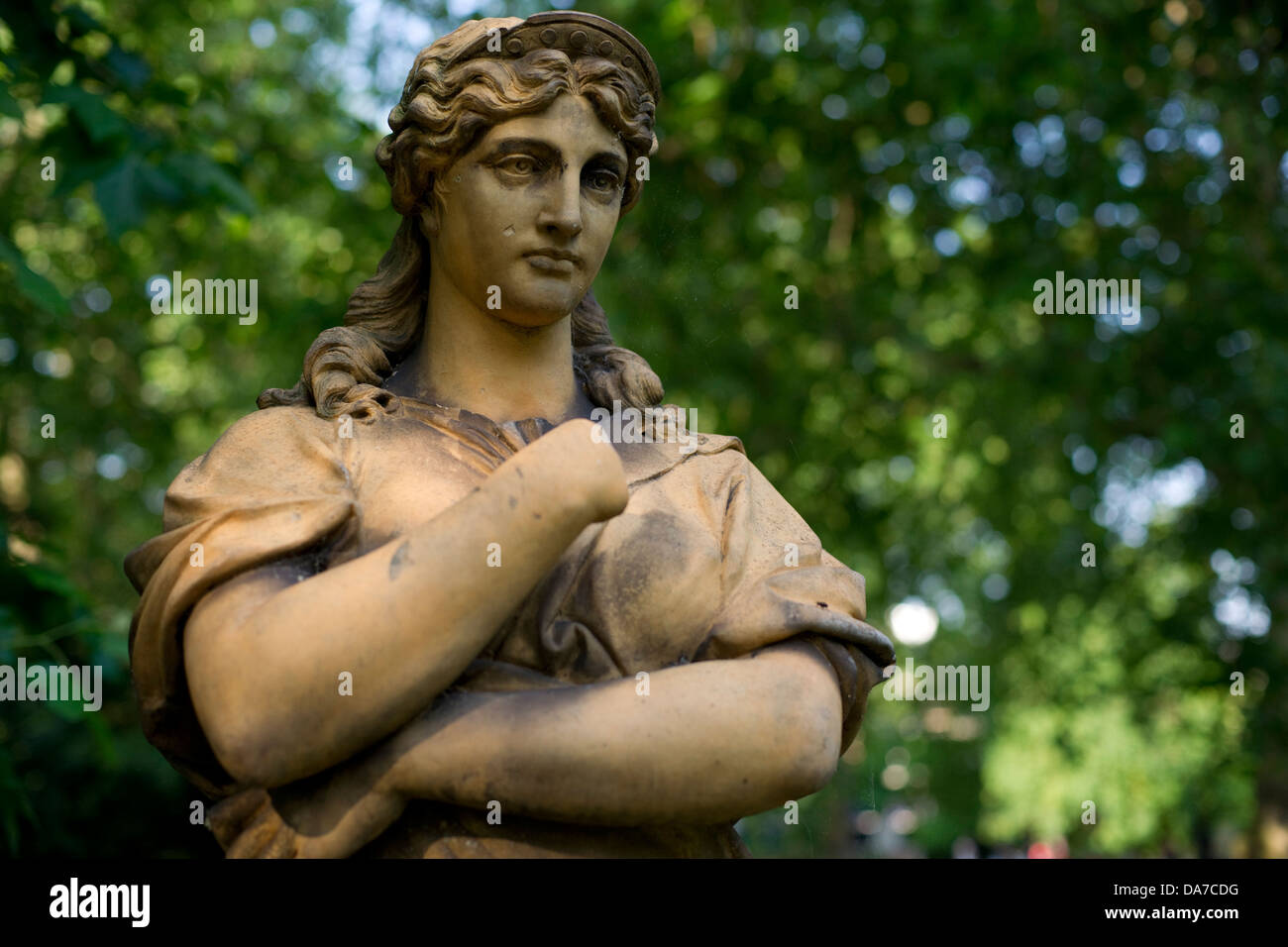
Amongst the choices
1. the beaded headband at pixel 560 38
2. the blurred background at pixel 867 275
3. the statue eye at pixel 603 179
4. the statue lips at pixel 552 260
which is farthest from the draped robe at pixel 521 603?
the blurred background at pixel 867 275

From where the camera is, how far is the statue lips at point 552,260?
3459 millimetres

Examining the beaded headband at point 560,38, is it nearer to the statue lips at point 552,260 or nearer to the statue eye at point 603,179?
the statue eye at point 603,179

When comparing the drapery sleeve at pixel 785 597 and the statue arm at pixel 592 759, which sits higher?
the drapery sleeve at pixel 785 597

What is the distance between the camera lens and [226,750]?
287cm

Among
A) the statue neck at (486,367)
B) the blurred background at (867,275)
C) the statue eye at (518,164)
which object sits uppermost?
the blurred background at (867,275)

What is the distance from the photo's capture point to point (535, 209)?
341 centimetres

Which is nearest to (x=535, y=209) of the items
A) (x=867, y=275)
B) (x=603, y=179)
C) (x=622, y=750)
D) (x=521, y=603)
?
(x=603, y=179)

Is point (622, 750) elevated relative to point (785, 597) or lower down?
lower down

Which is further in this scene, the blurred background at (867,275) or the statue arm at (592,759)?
the blurred background at (867,275)

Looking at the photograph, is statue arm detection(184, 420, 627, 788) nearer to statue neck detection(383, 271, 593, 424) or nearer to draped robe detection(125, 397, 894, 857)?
draped robe detection(125, 397, 894, 857)

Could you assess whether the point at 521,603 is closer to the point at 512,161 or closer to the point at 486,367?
the point at 486,367

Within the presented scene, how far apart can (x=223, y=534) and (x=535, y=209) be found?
0.98 metres

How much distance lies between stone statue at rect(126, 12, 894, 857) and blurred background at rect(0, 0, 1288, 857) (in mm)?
4872

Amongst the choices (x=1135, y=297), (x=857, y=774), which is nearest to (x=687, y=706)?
(x=1135, y=297)
